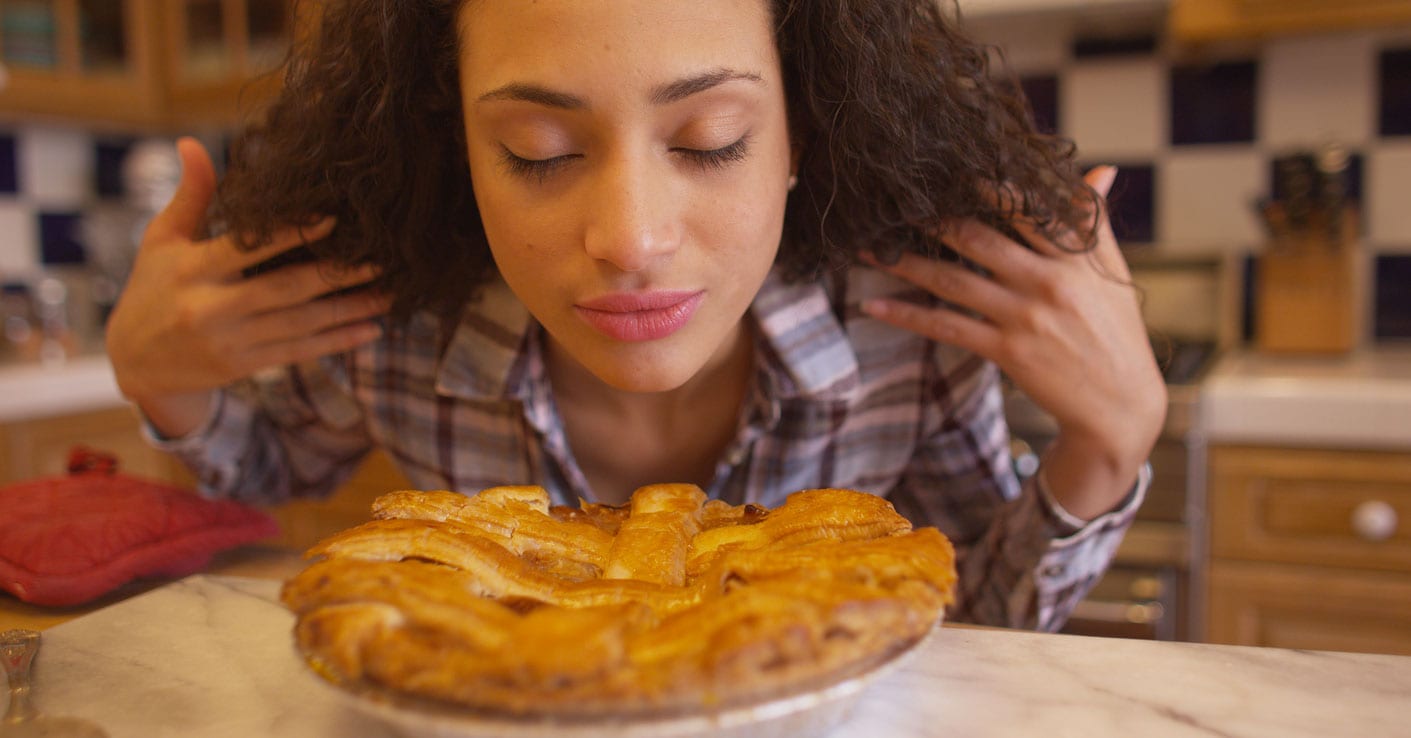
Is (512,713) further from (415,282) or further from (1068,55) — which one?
(1068,55)

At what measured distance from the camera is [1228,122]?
1962mm

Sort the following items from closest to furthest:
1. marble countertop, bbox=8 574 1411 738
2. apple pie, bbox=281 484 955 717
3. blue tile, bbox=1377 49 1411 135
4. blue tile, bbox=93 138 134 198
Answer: apple pie, bbox=281 484 955 717
marble countertop, bbox=8 574 1411 738
blue tile, bbox=1377 49 1411 135
blue tile, bbox=93 138 134 198

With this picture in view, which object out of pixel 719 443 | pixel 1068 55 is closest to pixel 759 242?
pixel 719 443

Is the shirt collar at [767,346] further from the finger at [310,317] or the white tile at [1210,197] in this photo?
the white tile at [1210,197]

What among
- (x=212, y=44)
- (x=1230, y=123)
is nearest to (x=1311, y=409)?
(x=1230, y=123)

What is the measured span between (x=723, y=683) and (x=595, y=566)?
0.66ft

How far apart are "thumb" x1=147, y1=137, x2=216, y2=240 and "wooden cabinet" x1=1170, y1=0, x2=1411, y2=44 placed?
150cm

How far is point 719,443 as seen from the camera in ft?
3.31

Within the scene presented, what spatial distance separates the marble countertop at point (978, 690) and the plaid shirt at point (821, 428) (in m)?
0.35

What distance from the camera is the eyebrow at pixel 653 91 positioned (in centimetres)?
64

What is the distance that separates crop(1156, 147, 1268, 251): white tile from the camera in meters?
1.96

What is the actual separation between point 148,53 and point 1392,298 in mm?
2804

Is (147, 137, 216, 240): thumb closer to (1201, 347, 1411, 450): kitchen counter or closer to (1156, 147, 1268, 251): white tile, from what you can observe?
(1201, 347, 1411, 450): kitchen counter

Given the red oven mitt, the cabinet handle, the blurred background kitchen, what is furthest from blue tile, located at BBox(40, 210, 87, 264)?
the cabinet handle
